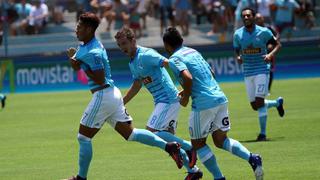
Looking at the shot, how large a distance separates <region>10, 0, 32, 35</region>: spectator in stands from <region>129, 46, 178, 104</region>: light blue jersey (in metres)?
24.8

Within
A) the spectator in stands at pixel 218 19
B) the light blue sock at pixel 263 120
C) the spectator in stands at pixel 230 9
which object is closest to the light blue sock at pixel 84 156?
the light blue sock at pixel 263 120

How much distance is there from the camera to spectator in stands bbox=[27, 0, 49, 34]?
121 feet

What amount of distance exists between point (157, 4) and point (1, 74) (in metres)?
8.12

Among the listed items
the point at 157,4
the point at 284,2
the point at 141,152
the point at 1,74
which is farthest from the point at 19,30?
the point at 141,152

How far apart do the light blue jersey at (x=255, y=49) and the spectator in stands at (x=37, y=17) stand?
2073cm

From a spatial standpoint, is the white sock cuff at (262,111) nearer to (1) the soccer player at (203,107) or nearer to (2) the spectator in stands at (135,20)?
(1) the soccer player at (203,107)

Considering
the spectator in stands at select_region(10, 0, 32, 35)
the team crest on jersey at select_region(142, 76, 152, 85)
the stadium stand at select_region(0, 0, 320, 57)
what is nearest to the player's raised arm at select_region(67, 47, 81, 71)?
the team crest on jersey at select_region(142, 76, 152, 85)

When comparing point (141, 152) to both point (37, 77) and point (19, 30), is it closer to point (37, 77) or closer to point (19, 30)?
point (37, 77)

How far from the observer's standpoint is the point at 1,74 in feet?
112

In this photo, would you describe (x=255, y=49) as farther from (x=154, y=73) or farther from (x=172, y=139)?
(x=172, y=139)

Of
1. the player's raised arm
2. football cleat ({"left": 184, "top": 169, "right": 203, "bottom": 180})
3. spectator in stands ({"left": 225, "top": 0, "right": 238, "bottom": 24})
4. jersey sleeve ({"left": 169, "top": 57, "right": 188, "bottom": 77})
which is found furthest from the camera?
spectator in stands ({"left": 225, "top": 0, "right": 238, "bottom": 24})

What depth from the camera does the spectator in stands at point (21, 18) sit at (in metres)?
37.0

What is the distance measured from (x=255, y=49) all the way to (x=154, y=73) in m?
4.88

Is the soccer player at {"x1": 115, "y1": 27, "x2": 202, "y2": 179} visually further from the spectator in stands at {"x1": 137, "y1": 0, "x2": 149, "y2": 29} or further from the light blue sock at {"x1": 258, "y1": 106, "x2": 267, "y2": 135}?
the spectator in stands at {"x1": 137, "y1": 0, "x2": 149, "y2": 29}
